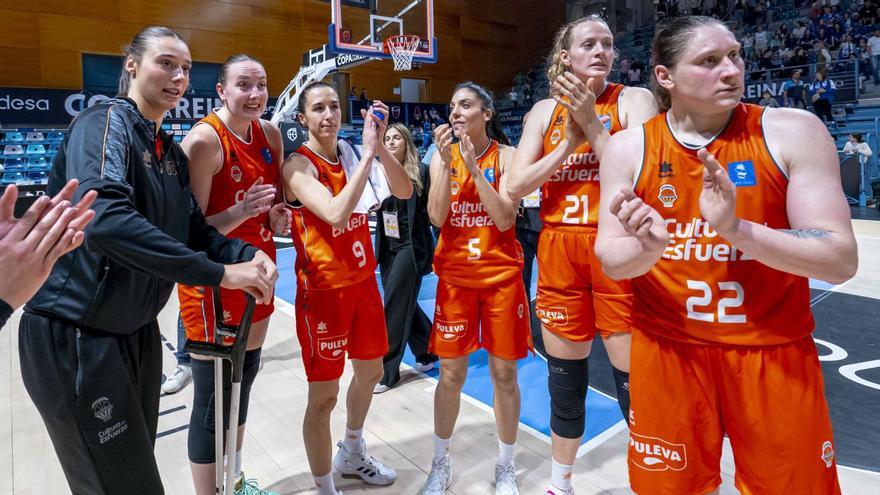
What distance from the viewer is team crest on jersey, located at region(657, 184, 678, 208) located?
5.35 feet

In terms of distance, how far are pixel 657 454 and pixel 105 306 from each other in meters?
1.65

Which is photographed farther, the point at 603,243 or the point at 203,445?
the point at 203,445

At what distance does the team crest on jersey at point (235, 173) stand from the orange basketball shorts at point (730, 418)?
1.79 meters

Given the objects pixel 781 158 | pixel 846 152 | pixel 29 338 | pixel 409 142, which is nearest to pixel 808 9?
pixel 846 152

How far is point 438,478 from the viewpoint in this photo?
2715 millimetres

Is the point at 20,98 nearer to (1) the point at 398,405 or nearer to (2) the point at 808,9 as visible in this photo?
(1) the point at 398,405

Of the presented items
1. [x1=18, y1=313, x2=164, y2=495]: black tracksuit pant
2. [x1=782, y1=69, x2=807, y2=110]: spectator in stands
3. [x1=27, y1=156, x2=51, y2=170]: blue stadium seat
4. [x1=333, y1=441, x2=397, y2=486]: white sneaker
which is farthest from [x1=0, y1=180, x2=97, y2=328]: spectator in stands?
[x1=782, y1=69, x2=807, y2=110]: spectator in stands

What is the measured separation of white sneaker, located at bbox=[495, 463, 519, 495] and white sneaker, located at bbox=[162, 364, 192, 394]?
2.56 metres

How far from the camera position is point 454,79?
22203 millimetres

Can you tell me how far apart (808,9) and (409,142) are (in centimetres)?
2018

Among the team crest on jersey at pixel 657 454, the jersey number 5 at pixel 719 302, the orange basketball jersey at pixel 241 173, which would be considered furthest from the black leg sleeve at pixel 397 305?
the jersey number 5 at pixel 719 302

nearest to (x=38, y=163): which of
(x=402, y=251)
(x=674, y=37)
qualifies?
(x=402, y=251)

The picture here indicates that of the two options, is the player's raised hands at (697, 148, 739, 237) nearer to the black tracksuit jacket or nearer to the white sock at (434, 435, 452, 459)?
the black tracksuit jacket

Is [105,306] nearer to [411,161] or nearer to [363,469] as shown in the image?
[363,469]
